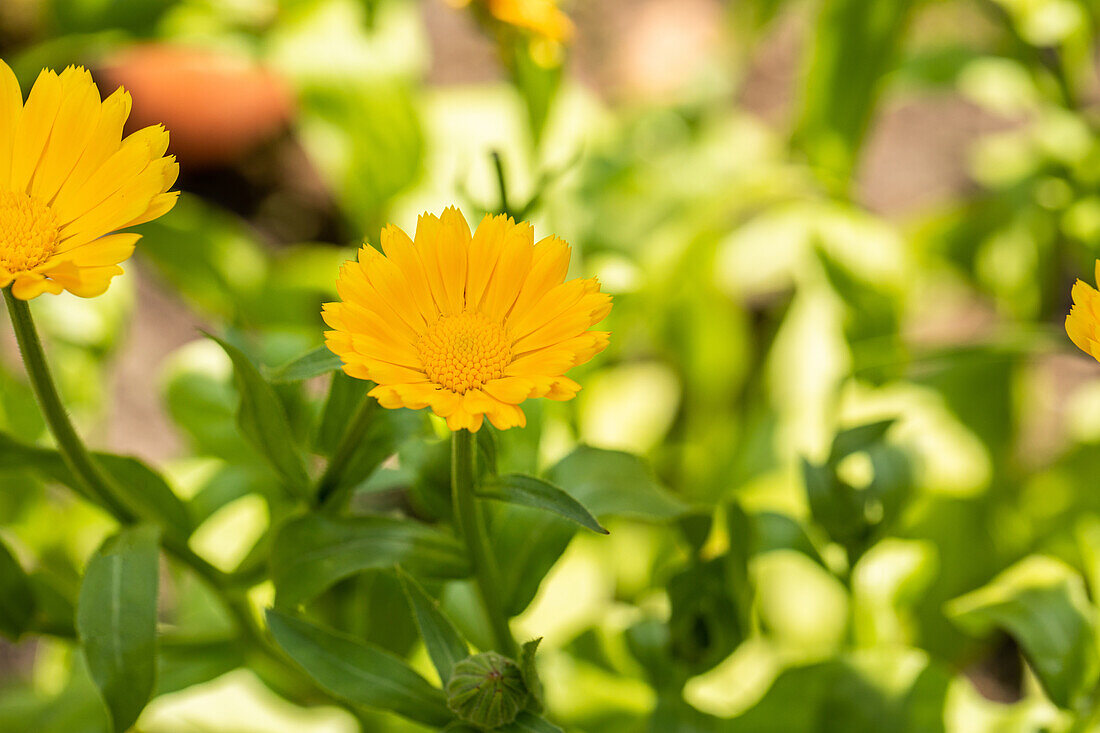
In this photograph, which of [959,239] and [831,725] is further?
[959,239]

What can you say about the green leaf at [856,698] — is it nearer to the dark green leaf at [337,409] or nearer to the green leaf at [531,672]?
the green leaf at [531,672]

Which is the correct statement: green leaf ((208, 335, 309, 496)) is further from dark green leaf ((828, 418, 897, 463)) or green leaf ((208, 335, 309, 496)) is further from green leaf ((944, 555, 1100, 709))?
green leaf ((944, 555, 1100, 709))

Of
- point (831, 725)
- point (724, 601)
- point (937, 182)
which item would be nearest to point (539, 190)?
point (724, 601)

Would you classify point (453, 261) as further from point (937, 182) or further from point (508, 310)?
point (937, 182)

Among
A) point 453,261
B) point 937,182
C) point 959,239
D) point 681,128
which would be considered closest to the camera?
point 453,261

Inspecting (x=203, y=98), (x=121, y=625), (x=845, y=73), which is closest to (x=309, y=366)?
(x=121, y=625)

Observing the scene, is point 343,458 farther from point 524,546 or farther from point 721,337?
point 721,337

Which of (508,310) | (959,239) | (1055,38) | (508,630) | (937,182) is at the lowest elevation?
(937,182)

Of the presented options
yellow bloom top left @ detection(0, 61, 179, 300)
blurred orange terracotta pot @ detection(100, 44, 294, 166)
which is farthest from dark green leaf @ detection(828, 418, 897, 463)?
blurred orange terracotta pot @ detection(100, 44, 294, 166)
